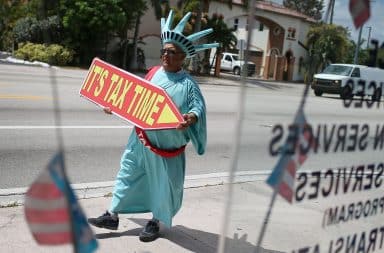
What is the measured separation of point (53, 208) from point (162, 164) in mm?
2684

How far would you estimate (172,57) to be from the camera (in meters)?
4.02

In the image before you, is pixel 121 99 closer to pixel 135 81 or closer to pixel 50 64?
pixel 135 81

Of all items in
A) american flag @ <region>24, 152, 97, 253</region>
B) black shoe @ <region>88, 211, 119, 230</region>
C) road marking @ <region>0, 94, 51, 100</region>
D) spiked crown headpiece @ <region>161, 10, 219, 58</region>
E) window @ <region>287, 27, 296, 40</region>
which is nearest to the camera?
american flag @ <region>24, 152, 97, 253</region>

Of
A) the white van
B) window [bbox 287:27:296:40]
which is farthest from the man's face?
the white van

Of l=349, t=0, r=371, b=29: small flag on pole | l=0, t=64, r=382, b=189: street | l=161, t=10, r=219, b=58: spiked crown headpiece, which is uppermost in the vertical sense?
l=349, t=0, r=371, b=29: small flag on pole

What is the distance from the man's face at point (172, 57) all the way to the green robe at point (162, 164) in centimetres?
5

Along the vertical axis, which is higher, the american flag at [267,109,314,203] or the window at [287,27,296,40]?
the window at [287,27,296,40]

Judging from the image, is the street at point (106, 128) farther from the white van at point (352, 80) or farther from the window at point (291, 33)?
the window at point (291, 33)

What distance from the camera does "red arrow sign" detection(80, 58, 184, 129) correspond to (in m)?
3.52

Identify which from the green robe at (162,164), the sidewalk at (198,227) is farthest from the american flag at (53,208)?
the green robe at (162,164)

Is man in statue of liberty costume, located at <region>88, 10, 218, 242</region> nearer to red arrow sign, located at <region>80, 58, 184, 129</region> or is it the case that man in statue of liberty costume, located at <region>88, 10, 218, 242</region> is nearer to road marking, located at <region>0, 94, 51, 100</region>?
red arrow sign, located at <region>80, 58, 184, 129</region>

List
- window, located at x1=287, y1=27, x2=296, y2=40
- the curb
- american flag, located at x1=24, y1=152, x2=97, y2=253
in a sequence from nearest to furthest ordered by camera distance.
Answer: american flag, located at x1=24, y1=152, x2=97, y2=253 < window, located at x1=287, y1=27, x2=296, y2=40 < the curb

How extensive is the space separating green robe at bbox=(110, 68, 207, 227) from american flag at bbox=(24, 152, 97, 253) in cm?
249

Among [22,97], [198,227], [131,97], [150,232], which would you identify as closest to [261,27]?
[131,97]
